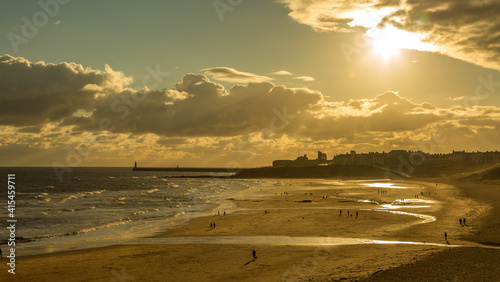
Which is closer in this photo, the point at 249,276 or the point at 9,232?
the point at 249,276

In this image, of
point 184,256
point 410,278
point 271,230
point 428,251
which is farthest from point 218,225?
point 410,278

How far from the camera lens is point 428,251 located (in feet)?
84.3

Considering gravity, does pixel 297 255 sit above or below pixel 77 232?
above

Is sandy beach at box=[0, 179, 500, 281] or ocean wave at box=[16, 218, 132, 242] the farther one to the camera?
ocean wave at box=[16, 218, 132, 242]

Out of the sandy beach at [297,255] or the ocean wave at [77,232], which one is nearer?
the sandy beach at [297,255]

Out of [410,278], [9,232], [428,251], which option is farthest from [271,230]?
[9,232]

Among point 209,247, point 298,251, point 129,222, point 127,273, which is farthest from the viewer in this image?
point 129,222

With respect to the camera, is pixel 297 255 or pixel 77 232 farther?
pixel 77 232

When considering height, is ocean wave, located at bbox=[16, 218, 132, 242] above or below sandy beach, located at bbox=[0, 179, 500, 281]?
below

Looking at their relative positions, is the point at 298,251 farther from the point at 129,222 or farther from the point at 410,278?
the point at 129,222

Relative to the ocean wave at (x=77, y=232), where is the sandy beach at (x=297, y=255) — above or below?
above

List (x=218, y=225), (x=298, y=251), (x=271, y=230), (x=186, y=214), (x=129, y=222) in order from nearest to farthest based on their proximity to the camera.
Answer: (x=298, y=251), (x=271, y=230), (x=218, y=225), (x=129, y=222), (x=186, y=214)

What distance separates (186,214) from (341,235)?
91.1 ft

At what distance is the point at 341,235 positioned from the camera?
116ft
